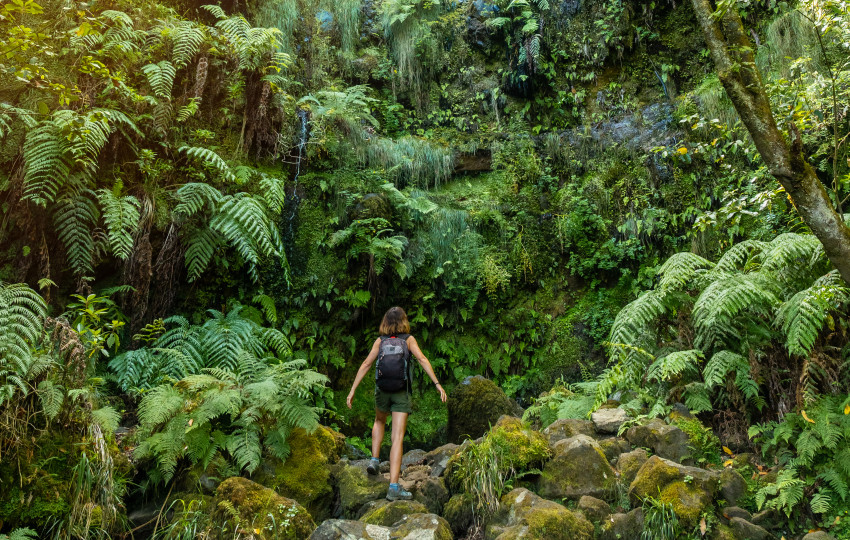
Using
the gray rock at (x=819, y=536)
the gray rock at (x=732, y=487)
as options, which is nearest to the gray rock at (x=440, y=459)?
the gray rock at (x=732, y=487)

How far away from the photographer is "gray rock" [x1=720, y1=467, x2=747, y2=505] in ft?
11.1

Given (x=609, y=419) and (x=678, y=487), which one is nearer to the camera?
(x=678, y=487)

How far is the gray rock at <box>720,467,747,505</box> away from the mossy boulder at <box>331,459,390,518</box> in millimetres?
2545

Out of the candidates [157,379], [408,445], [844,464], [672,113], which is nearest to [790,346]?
[844,464]

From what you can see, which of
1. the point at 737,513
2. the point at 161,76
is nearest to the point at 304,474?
the point at 737,513

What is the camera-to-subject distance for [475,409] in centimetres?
584

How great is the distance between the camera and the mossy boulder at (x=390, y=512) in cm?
349

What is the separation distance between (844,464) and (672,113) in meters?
7.10

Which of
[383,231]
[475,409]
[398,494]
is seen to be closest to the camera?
[398,494]

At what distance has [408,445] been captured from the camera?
708 cm

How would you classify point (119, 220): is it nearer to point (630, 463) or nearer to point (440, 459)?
point (440, 459)

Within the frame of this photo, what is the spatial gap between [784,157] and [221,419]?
14.9 ft

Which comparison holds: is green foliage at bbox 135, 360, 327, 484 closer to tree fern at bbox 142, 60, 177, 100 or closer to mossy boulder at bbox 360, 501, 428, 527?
mossy boulder at bbox 360, 501, 428, 527

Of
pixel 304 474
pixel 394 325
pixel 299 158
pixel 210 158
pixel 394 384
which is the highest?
pixel 299 158
